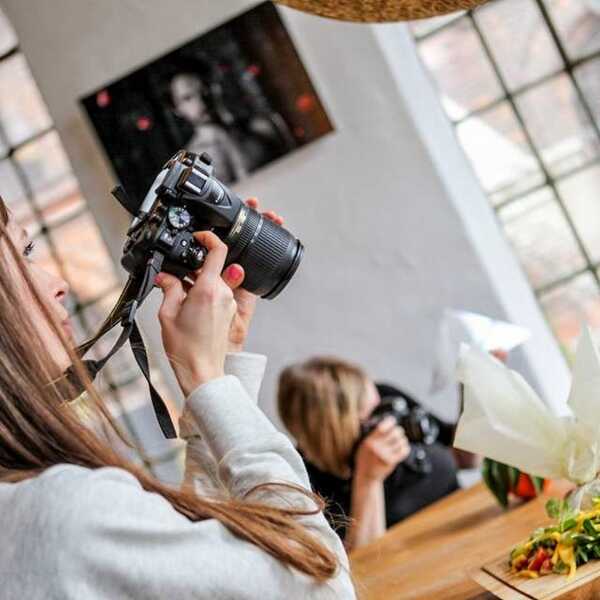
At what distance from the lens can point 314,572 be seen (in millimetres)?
875

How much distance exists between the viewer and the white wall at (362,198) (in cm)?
283

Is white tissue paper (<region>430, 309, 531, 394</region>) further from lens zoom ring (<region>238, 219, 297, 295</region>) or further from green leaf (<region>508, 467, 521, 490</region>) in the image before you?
lens zoom ring (<region>238, 219, 297, 295</region>)

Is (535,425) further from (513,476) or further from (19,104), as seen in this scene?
(19,104)

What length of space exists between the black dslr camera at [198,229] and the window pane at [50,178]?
221cm

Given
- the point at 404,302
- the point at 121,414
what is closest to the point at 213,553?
the point at 404,302

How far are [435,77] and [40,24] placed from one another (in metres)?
1.04

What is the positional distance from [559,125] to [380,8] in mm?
1816

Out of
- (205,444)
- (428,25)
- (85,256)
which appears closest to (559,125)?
(428,25)

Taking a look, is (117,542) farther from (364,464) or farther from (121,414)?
(121,414)

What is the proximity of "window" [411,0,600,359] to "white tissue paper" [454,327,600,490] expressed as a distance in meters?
1.70

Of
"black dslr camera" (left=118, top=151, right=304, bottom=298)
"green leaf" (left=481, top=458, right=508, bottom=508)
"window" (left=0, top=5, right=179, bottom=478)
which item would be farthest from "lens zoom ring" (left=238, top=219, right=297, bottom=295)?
"window" (left=0, top=5, right=179, bottom=478)

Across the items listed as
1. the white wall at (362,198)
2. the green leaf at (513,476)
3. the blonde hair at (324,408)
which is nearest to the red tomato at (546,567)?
the green leaf at (513,476)

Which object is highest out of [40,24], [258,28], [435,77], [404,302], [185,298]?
[40,24]

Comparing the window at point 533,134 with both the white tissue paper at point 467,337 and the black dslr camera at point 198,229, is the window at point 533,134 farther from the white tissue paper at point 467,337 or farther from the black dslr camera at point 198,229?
the black dslr camera at point 198,229
